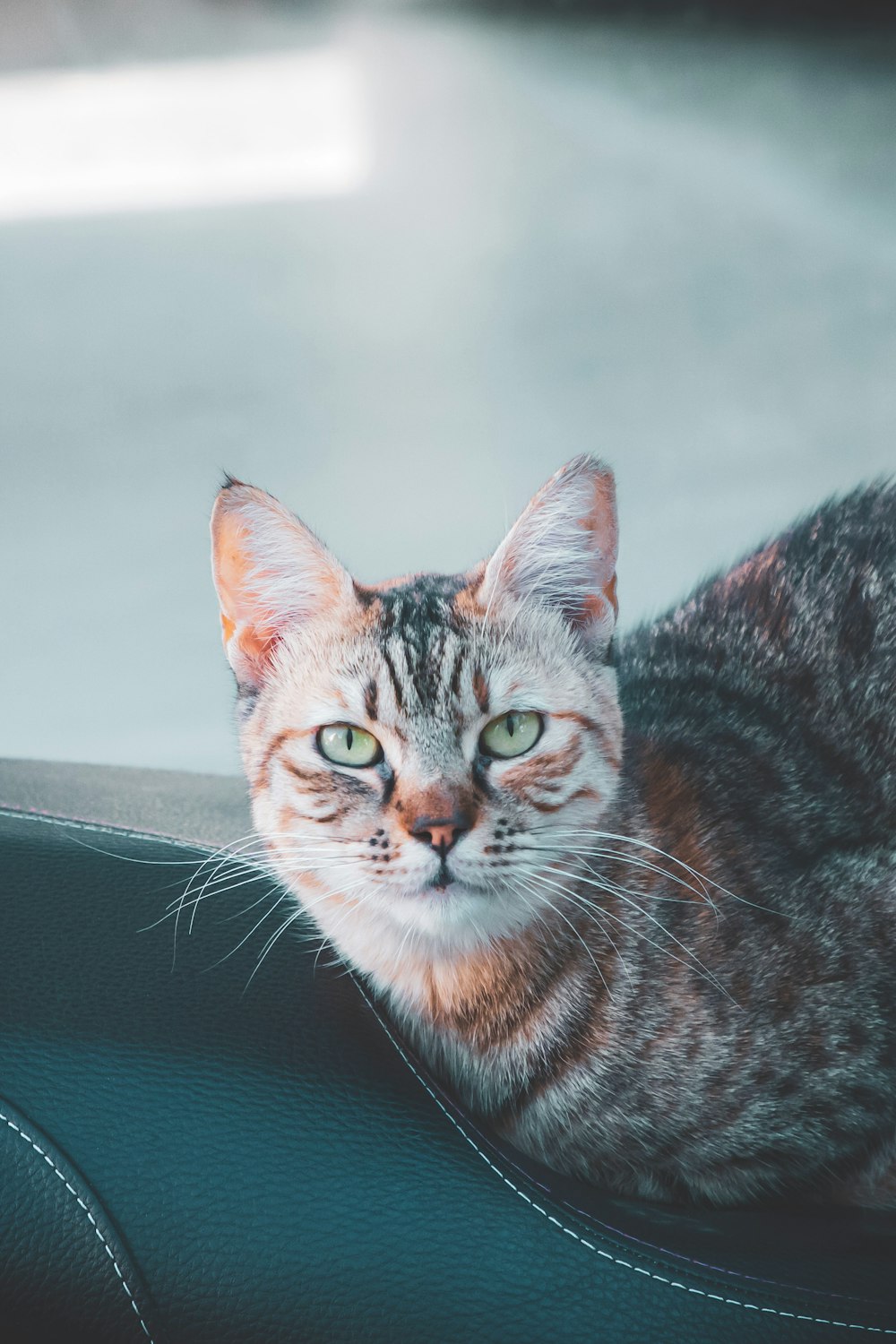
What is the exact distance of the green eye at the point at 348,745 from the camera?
848 millimetres

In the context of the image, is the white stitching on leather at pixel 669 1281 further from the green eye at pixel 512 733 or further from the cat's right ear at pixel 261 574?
the cat's right ear at pixel 261 574

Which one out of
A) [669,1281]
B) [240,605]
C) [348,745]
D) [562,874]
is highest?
[240,605]

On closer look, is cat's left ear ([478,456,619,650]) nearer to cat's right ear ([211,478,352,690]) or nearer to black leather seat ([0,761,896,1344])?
cat's right ear ([211,478,352,690])

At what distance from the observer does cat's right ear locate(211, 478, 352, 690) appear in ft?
2.82

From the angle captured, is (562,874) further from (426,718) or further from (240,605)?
(240,605)

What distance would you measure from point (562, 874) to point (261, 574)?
1.12 ft

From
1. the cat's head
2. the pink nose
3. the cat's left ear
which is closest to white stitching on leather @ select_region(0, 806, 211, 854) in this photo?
the cat's head

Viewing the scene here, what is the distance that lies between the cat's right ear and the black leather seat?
0.29 metres

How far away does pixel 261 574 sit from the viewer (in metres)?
0.90

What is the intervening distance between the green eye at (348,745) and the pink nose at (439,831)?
9cm

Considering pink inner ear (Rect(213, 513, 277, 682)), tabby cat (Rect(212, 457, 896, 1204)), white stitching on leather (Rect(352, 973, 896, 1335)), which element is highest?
pink inner ear (Rect(213, 513, 277, 682))

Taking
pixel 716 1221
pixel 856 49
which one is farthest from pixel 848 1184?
pixel 856 49

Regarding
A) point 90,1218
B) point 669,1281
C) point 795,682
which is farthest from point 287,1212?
point 795,682

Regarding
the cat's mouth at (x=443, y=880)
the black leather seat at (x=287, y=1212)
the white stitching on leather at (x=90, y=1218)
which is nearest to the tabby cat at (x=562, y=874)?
the cat's mouth at (x=443, y=880)
